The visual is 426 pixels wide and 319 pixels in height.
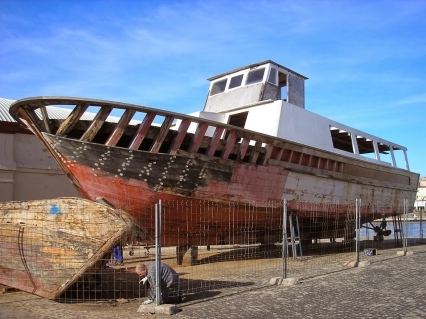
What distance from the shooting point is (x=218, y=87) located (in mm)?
14531

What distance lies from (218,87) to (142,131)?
6.26 metres

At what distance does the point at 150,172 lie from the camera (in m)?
8.92

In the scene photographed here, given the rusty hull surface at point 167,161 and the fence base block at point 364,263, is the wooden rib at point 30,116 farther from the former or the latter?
the fence base block at point 364,263

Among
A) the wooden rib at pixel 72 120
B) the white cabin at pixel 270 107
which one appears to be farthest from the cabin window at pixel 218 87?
the wooden rib at pixel 72 120

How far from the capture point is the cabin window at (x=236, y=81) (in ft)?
45.5

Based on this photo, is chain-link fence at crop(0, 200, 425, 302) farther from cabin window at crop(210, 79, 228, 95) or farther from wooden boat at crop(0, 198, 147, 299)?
cabin window at crop(210, 79, 228, 95)

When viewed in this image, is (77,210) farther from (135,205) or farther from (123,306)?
(135,205)

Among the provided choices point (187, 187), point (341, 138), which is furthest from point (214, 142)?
point (341, 138)

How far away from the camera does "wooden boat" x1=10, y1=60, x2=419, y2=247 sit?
8.56 metres

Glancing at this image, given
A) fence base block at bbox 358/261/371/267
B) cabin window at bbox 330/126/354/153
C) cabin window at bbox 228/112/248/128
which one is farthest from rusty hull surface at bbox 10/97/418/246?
cabin window at bbox 330/126/354/153

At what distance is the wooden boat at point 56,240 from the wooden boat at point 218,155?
78.6 inches

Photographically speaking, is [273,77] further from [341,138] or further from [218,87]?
[341,138]

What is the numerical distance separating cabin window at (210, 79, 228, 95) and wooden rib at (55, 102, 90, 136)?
22.3 ft

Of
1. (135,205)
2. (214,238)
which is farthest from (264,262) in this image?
(135,205)
